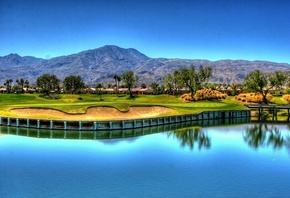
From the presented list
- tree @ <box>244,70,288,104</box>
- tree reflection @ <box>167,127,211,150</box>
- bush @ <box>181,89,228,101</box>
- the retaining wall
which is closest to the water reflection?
the retaining wall

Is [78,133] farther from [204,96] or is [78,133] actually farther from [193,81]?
[193,81]

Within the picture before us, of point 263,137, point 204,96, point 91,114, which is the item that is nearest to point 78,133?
point 91,114

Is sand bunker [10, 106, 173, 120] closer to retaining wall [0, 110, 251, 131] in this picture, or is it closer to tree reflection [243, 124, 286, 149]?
retaining wall [0, 110, 251, 131]

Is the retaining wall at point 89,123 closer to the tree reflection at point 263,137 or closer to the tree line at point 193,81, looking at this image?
the tree reflection at point 263,137

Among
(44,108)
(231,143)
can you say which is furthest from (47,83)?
(231,143)

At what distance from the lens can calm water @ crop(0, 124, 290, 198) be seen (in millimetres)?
27516

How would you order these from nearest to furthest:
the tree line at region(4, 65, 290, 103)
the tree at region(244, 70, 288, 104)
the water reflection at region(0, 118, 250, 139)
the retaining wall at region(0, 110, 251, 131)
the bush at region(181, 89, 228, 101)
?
1. the water reflection at region(0, 118, 250, 139)
2. the retaining wall at region(0, 110, 251, 131)
3. the tree at region(244, 70, 288, 104)
4. the tree line at region(4, 65, 290, 103)
5. the bush at region(181, 89, 228, 101)

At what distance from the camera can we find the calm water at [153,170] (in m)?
27.5

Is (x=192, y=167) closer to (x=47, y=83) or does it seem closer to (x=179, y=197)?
(x=179, y=197)

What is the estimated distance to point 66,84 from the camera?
607 ft

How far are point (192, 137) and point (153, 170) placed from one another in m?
24.0

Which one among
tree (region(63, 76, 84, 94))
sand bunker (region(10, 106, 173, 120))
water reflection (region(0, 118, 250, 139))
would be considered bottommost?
water reflection (region(0, 118, 250, 139))

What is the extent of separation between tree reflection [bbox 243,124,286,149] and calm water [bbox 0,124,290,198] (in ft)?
1.02

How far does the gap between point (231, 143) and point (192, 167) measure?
1740 centimetres
